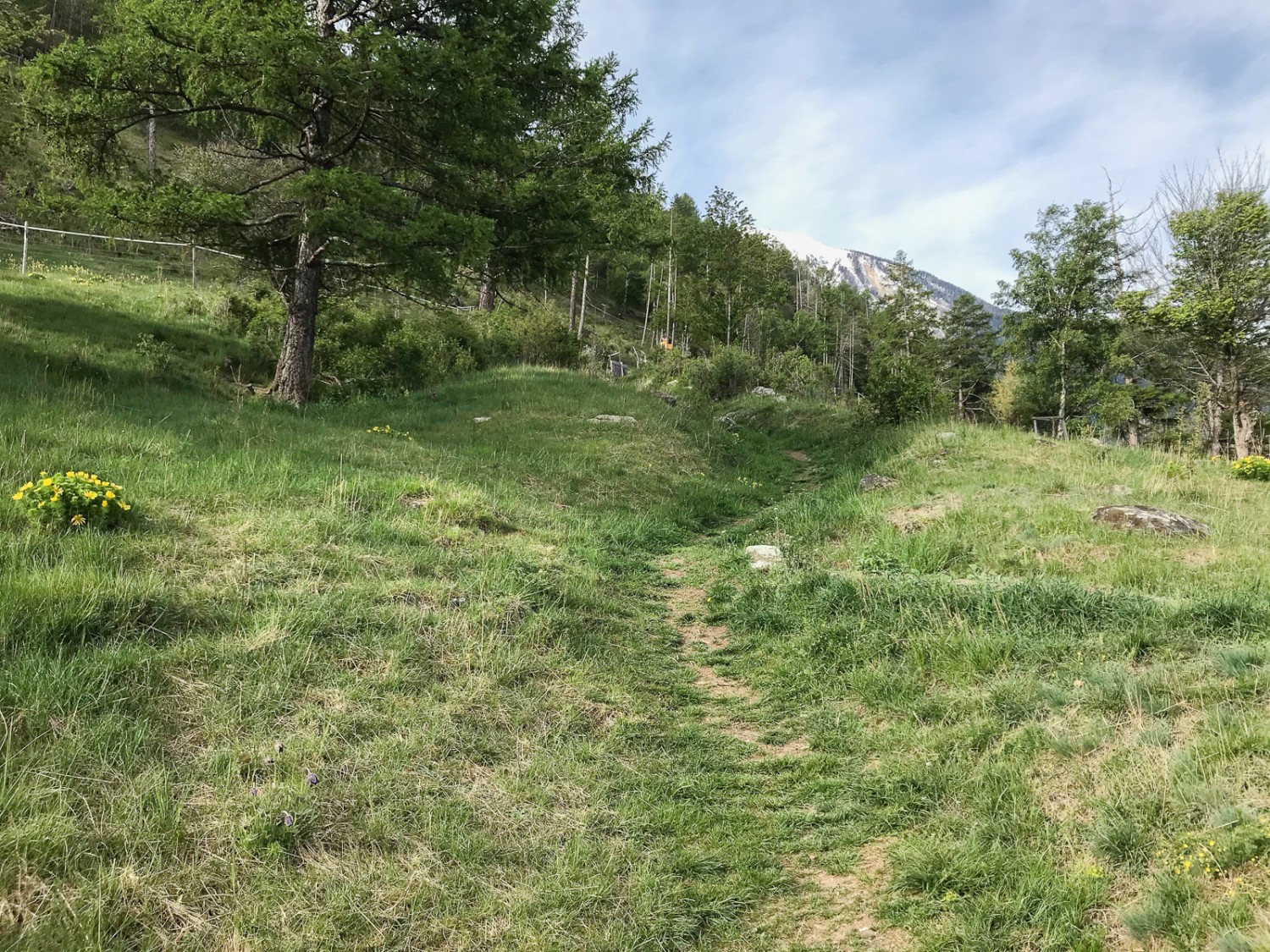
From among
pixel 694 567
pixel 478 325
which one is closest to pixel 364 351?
pixel 478 325

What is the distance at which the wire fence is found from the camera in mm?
16391

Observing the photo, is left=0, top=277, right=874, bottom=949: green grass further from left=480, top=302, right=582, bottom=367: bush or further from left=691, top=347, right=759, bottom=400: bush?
left=691, top=347, right=759, bottom=400: bush

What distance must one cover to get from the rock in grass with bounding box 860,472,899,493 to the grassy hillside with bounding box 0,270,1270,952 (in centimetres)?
293

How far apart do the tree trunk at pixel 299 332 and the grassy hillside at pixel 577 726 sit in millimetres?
3935

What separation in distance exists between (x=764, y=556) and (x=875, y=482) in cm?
424

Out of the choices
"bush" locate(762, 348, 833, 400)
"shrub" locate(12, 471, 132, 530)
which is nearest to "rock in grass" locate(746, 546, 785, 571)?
"shrub" locate(12, 471, 132, 530)

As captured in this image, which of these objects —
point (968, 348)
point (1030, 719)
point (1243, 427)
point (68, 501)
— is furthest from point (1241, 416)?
point (968, 348)

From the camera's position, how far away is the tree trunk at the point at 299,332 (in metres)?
10.9

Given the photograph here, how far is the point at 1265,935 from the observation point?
76.2 inches

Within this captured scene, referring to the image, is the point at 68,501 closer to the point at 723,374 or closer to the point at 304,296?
the point at 304,296

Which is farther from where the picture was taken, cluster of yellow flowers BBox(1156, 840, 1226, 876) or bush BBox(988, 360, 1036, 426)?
bush BBox(988, 360, 1036, 426)

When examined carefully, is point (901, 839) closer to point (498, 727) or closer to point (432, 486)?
point (498, 727)

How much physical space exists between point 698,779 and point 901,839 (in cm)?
110

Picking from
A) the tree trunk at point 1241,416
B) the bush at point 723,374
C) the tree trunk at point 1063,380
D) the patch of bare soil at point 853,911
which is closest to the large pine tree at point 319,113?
the patch of bare soil at point 853,911
